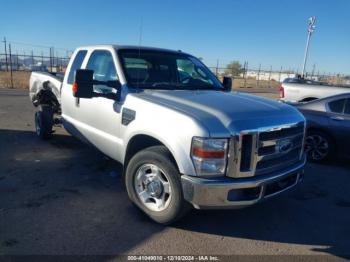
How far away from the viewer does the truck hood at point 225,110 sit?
3070 millimetres

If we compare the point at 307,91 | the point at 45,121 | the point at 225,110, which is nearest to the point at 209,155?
the point at 225,110

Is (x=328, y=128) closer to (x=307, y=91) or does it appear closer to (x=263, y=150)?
(x=263, y=150)

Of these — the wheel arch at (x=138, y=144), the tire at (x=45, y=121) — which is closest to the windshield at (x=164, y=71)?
the wheel arch at (x=138, y=144)

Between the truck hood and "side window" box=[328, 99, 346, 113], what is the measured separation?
119 inches

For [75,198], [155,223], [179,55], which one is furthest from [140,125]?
[179,55]

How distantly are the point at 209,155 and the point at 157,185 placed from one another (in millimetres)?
811

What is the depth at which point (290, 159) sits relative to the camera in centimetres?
368

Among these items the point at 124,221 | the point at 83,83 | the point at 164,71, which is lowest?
the point at 124,221

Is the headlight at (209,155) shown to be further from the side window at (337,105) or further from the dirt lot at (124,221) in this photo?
the side window at (337,105)

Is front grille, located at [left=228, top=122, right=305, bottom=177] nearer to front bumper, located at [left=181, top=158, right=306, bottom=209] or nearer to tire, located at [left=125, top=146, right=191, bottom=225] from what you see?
front bumper, located at [left=181, top=158, right=306, bottom=209]

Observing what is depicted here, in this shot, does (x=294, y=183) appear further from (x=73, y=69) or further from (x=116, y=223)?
(x=73, y=69)

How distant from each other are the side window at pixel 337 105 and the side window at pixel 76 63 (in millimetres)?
4646

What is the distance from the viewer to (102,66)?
4.69m

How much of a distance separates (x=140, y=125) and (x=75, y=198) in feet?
4.57
